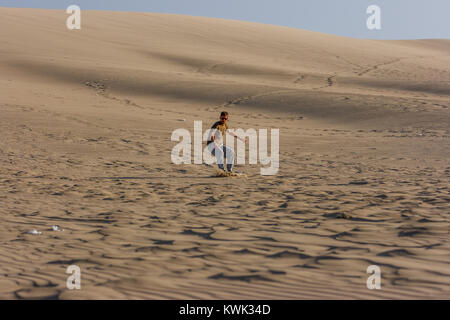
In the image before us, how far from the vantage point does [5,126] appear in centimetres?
1474

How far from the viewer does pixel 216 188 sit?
27.2 feet

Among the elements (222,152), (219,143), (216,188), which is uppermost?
(219,143)

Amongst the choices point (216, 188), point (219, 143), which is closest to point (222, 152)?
point (219, 143)

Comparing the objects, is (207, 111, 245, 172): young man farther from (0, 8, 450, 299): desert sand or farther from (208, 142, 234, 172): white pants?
(0, 8, 450, 299): desert sand

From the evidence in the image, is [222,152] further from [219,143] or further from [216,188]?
[216,188]

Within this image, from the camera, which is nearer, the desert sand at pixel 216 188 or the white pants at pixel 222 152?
the desert sand at pixel 216 188

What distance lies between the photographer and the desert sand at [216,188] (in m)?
3.97

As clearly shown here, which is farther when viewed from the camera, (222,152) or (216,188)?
(222,152)

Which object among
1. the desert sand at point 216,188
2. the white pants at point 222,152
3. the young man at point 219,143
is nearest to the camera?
the desert sand at point 216,188

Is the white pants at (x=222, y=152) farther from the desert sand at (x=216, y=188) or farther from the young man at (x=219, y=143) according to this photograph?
the desert sand at (x=216, y=188)

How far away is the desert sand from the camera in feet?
13.0

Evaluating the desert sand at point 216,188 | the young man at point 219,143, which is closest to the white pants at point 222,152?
the young man at point 219,143

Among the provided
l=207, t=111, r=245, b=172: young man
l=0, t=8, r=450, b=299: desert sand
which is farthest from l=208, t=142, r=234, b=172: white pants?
l=0, t=8, r=450, b=299: desert sand
